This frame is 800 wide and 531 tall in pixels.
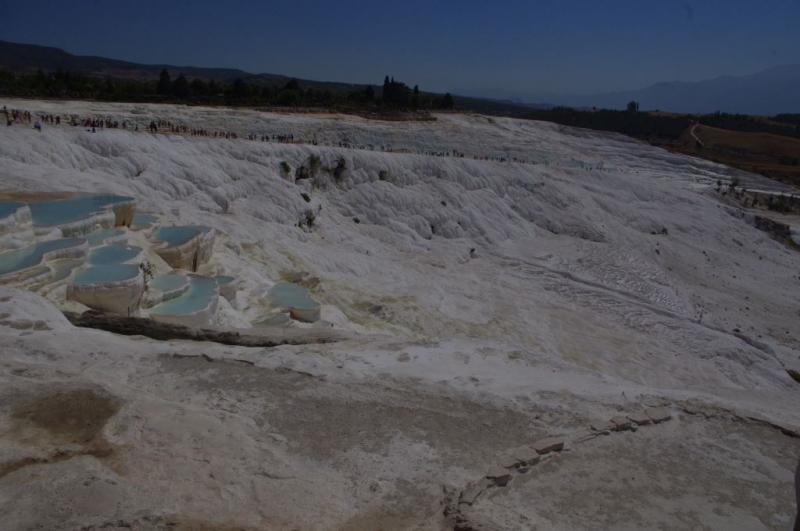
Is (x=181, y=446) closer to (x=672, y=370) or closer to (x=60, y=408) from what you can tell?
(x=60, y=408)

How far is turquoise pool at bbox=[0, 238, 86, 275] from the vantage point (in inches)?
344

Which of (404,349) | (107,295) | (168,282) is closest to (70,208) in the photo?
(168,282)

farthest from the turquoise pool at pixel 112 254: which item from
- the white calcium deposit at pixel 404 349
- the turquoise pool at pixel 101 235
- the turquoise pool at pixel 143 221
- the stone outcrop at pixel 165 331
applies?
the stone outcrop at pixel 165 331

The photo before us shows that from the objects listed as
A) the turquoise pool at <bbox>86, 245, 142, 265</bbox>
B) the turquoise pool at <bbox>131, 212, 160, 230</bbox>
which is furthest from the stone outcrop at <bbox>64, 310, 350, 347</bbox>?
the turquoise pool at <bbox>131, 212, 160, 230</bbox>

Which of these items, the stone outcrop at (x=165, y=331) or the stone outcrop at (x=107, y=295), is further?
the stone outcrop at (x=107, y=295)

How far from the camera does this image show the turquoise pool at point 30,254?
28.6 feet

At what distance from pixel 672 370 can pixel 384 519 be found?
508 inches

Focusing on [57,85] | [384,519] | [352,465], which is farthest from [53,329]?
[57,85]

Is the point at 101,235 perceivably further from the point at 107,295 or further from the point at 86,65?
the point at 86,65

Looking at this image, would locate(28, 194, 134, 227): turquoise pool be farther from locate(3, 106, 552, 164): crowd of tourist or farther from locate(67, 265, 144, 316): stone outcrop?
locate(3, 106, 552, 164): crowd of tourist

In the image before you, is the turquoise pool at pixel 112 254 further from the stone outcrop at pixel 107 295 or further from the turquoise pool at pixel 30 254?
the stone outcrop at pixel 107 295

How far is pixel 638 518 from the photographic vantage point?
4621 millimetres

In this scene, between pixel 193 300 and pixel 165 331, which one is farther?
pixel 193 300

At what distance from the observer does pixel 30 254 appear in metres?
9.38
